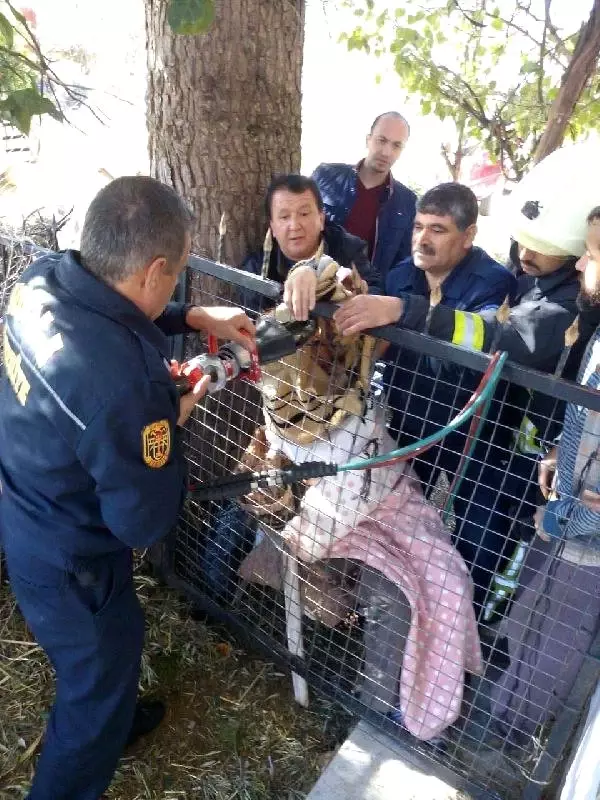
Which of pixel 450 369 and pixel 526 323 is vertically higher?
pixel 526 323

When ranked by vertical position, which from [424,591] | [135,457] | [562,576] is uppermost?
[135,457]

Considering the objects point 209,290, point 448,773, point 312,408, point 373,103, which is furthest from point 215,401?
point 373,103

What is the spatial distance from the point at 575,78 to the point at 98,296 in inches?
139

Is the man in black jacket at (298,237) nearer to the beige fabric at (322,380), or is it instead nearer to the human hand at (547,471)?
the beige fabric at (322,380)

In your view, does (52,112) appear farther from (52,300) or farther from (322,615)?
(322,615)

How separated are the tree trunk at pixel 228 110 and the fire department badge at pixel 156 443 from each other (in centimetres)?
139

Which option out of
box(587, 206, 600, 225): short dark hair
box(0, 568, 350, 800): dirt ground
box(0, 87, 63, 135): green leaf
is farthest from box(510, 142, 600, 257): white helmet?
box(0, 568, 350, 800): dirt ground

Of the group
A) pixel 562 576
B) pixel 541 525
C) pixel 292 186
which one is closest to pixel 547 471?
pixel 541 525

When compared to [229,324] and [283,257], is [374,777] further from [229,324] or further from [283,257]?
[283,257]

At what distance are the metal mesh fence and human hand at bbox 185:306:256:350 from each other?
141 millimetres

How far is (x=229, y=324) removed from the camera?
2254mm

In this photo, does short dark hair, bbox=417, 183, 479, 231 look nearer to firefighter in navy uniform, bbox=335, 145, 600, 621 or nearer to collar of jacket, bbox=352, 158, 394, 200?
firefighter in navy uniform, bbox=335, 145, 600, 621

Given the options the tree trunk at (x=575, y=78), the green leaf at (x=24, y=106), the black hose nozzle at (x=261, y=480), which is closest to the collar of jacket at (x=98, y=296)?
the green leaf at (x=24, y=106)

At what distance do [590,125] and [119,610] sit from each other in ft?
18.4
